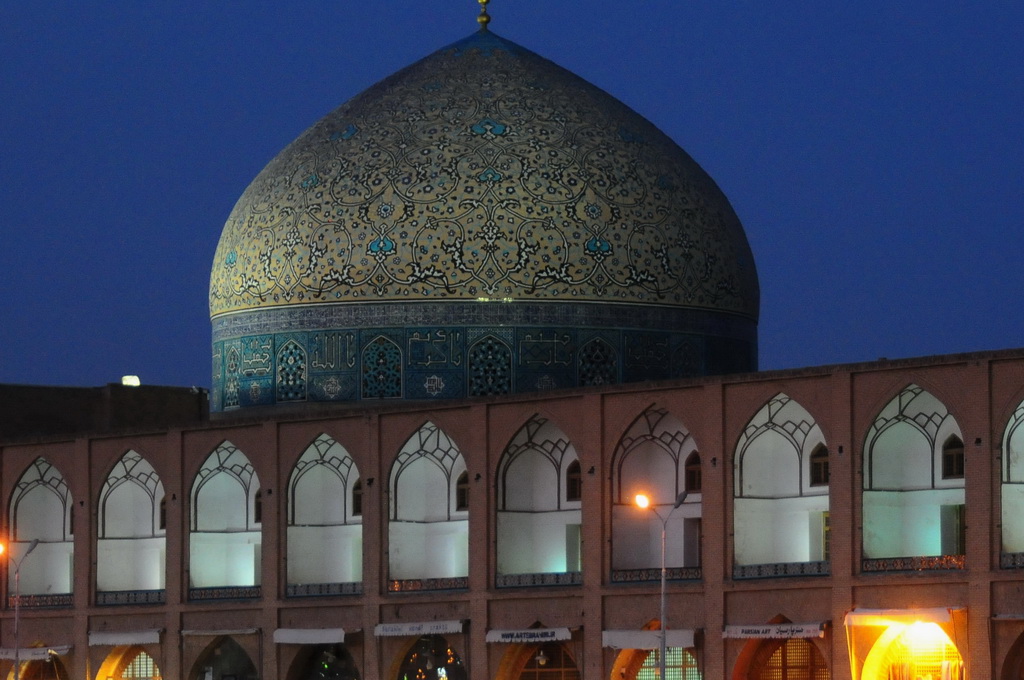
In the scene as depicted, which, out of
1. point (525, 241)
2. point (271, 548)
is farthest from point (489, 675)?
point (525, 241)

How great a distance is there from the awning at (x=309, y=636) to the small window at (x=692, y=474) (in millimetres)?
5018

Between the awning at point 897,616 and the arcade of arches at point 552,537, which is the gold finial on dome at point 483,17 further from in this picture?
the awning at point 897,616

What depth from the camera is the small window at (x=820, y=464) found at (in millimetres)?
28875

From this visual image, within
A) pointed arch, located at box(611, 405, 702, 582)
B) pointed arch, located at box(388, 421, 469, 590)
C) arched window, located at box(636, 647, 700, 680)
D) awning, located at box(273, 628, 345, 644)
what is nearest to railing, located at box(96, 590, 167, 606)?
awning, located at box(273, 628, 345, 644)

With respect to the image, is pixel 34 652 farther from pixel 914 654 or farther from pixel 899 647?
pixel 914 654

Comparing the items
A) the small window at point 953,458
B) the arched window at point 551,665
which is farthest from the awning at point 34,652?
the small window at point 953,458

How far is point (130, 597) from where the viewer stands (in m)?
34.7

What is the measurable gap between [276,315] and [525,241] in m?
3.67

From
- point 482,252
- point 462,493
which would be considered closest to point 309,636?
point 462,493

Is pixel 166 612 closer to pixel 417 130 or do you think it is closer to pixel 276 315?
pixel 276 315

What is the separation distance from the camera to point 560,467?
1233 inches

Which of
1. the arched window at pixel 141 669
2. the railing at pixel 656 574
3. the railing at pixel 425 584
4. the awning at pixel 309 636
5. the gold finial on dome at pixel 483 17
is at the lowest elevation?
the arched window at pixel 141 669

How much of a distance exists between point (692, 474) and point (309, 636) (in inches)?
220

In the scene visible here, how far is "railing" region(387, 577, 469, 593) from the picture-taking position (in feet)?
103
